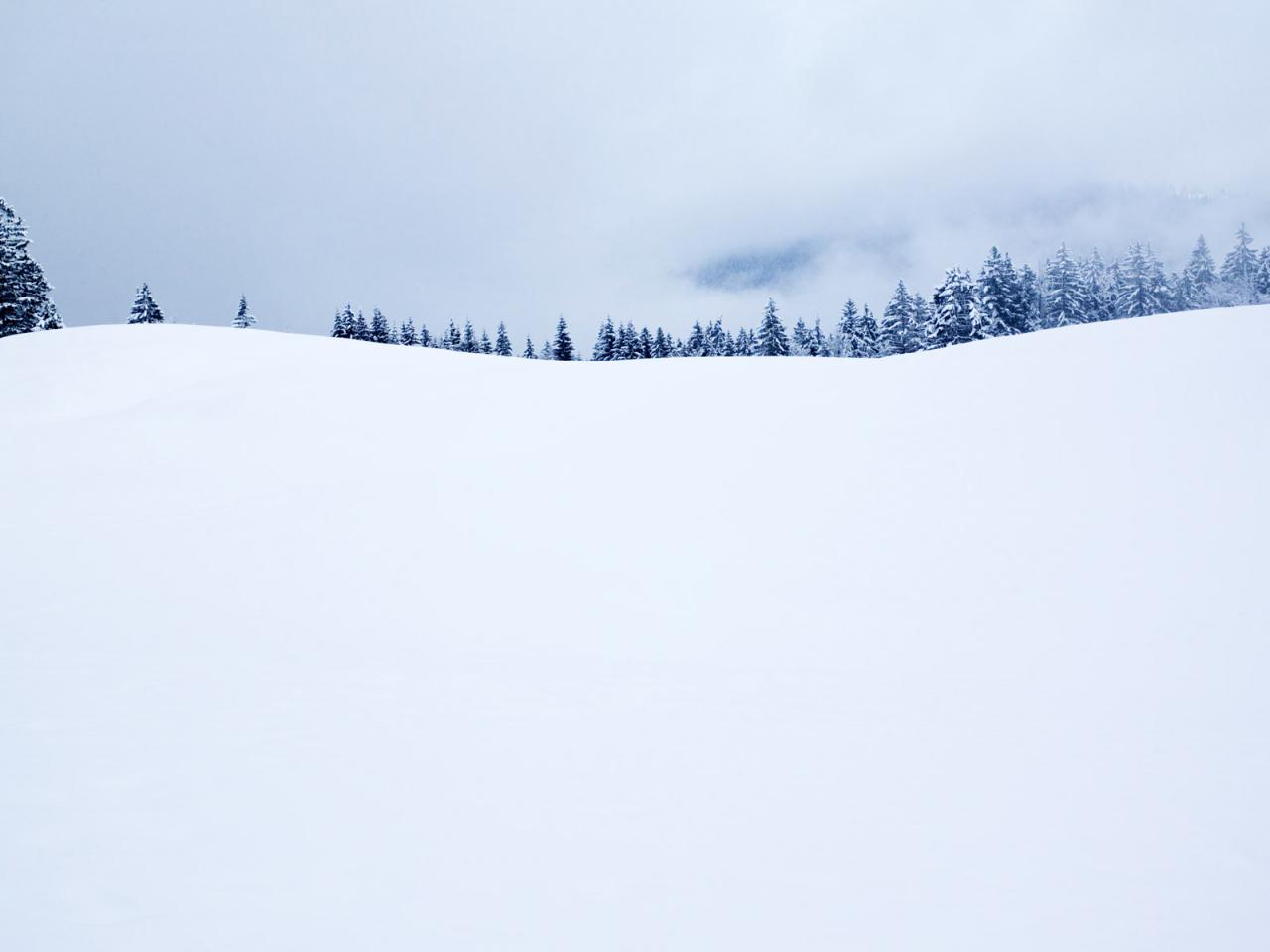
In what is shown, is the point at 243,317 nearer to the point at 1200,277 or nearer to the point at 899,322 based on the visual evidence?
the point at 899,322

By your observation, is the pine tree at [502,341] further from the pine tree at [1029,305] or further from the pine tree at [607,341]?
the pine tree at [1029,305]

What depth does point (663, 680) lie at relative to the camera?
6422 millimetres

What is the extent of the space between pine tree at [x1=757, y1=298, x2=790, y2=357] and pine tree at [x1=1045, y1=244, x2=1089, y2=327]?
2624 cm

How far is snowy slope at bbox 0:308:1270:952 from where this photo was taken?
4078 millimetres

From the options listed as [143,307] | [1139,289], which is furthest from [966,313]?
[143,307]

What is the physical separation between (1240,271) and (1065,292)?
33.9m

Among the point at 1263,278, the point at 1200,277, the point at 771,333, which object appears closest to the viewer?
the point at 771,333

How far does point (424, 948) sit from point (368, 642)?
151 inches

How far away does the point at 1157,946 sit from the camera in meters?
3.79

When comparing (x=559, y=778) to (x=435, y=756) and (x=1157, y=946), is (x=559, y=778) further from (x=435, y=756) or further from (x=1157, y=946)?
(x=1157, y=946)

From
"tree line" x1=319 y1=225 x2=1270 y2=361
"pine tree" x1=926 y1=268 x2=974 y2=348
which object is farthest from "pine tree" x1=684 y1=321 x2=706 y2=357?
"pine tree" x1=926 y1=268 x2=974 y2=348

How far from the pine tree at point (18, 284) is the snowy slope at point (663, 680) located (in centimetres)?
3154

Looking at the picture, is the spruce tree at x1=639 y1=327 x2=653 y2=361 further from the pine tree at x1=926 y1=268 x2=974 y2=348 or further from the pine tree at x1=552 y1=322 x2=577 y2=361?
the pine tree at x1=926 y1=268 x2=974 y2=348

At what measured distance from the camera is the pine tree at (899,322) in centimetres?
6256
